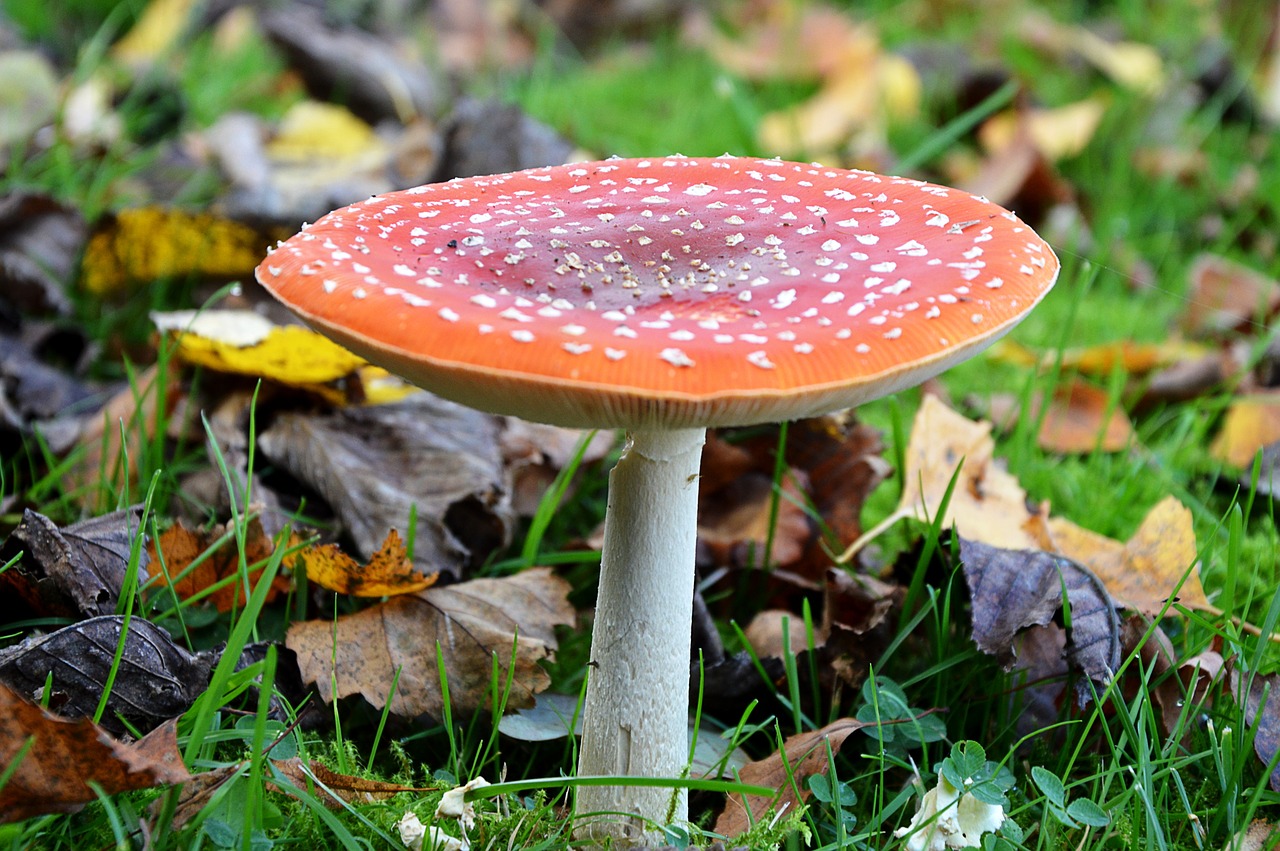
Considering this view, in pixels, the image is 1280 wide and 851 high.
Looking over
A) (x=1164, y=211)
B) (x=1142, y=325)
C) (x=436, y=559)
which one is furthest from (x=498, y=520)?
(x=1164, y=211)

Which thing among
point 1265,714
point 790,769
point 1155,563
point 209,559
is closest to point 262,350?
point 209,559

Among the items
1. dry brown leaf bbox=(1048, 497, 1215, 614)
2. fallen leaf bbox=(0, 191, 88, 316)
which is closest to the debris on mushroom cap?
dry brown leaf bbox=(1048, 497, 1215, 614)

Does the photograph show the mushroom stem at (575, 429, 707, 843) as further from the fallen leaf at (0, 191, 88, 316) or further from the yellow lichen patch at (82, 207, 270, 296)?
the fallen leaf at (0, 191, 88, 316)

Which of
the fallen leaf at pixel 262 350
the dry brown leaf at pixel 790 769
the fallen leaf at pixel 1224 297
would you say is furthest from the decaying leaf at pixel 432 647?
the fallen leaf at pixel 1224 297

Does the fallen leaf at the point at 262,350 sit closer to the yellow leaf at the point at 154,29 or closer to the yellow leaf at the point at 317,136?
the yellow leaf at the point at 317,136

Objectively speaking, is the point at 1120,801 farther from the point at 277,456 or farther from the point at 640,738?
the point at 277,456

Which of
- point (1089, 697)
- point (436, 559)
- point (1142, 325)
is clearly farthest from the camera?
point (1142, 325)

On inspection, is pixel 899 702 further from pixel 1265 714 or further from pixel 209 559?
pixel 209 559
